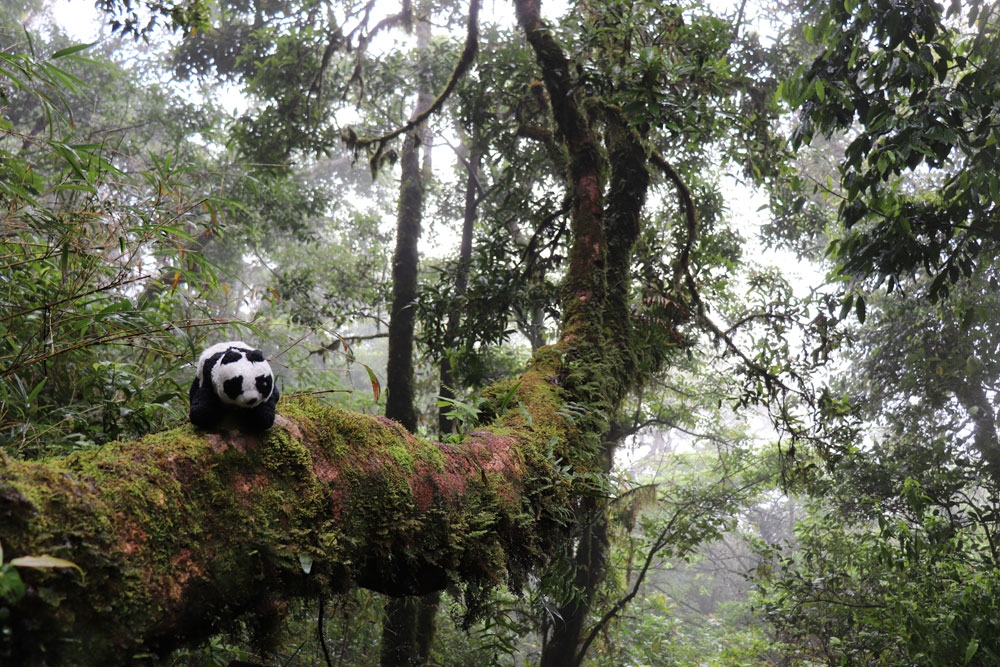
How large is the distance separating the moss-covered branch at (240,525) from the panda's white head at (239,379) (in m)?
0.09

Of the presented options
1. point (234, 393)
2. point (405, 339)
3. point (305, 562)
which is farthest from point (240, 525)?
point (405, 339)

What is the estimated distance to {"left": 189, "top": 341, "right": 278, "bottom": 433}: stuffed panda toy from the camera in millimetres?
1392

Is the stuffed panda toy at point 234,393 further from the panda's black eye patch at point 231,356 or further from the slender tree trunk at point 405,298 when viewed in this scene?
the slender tree trunk at point 405,298


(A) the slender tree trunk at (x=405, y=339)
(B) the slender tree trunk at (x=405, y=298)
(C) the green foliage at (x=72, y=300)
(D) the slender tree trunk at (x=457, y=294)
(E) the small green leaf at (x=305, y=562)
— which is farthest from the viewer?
(B) the slender tree trunk at (x=405, y=298)

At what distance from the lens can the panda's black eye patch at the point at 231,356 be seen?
142cm

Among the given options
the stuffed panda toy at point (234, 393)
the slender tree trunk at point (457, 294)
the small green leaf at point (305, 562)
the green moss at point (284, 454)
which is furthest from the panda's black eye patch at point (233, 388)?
the slender tree trunk at point (457, 294)

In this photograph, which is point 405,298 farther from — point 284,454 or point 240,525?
point 240,525

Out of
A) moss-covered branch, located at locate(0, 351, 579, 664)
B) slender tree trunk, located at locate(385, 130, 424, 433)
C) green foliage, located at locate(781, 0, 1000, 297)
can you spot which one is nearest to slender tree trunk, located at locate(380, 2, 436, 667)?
slender tree trunk, located at locate(385, 130, 424, 433)

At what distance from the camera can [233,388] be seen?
55.0 inches

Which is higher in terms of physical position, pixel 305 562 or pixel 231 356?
pixel 231 356

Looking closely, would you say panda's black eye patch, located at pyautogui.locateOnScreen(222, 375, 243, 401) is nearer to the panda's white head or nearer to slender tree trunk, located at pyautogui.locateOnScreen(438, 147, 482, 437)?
the panda's white head

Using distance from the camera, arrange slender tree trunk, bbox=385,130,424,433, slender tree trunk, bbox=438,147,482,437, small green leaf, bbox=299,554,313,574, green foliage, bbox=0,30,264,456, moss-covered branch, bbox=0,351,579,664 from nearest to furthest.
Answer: moss-covered branch, bbox=0,351,579,664
small green leaf, bbox=299,554,313,574
green foliage, bbox=0,30,264,456
slender tree trunk, bbox=438,147,482,437
slender tree trunk, bbox=385,130,424,433

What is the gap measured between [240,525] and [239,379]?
304mm

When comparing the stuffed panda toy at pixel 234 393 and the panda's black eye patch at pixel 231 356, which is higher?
the panda's black eye patch at pixel 231 356
